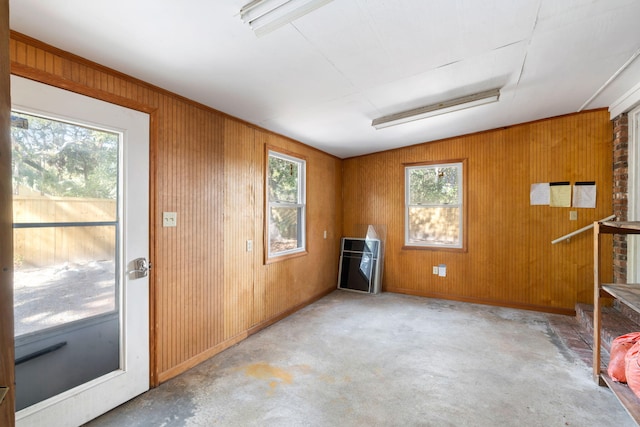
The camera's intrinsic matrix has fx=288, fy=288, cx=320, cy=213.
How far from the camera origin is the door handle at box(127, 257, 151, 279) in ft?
6.79

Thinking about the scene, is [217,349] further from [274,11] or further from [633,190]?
[633,190]

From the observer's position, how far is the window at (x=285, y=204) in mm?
3635

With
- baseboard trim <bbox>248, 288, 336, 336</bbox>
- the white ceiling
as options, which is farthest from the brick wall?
baseboard trim <bbox>248, 288, 336, 336</bbox>

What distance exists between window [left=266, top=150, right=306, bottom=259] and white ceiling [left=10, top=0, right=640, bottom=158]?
80 cm

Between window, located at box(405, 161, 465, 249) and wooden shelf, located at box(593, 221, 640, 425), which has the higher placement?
window, located at box(405, 161, 465, 249)

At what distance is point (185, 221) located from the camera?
245 centimetres

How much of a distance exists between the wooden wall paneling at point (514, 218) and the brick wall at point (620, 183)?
0.12 metres

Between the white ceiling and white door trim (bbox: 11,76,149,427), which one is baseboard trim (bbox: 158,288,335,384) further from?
the white ceiling

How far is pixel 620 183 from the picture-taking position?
334 centimetres

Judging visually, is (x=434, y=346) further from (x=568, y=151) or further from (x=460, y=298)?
(x=568, y=151)

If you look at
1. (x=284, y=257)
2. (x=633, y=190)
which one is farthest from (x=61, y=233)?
(x=633, y=190)

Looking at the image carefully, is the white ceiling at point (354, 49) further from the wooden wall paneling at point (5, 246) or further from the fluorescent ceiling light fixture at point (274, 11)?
the wooden wall paneling at point (5, 246)

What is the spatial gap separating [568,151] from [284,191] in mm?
3729

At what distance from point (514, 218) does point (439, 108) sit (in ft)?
7.08
